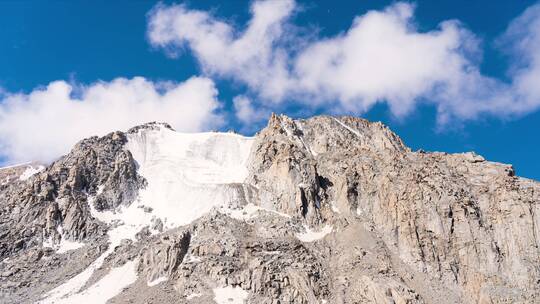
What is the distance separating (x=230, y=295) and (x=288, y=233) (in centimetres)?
2071

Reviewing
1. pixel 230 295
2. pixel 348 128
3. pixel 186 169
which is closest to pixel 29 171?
pixel 186 169

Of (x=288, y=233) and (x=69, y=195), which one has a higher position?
(x=69, y=195)

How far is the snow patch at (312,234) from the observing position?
115594mm

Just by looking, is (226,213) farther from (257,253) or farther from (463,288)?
(463,288)

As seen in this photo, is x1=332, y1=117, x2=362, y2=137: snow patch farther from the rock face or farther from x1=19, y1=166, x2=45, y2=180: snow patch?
x1=19, y1=166, x2=45, y2=180: snow patch

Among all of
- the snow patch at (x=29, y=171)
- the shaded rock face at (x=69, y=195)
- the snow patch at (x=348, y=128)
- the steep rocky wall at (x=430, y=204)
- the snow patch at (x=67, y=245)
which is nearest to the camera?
the steep rocky wall at (x=430, y=204)

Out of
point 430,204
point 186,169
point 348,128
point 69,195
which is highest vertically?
point 348,128

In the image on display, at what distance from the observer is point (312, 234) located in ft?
385

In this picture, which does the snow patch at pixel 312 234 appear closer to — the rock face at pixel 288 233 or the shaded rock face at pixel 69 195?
the rock face at pixel 288 233

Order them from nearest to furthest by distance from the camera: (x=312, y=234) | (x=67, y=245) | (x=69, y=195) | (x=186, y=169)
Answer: (x=312, y=234) → (x=67, y=245) → (x=69, y=195) → (x=186, y=169)

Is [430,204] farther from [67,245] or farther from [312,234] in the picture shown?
[67,245]

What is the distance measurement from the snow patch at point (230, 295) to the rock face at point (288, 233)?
18 cm

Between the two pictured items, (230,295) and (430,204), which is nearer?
(230,295)

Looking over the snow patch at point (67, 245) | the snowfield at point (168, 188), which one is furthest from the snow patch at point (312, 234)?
the snow patch at point (67, 245)
